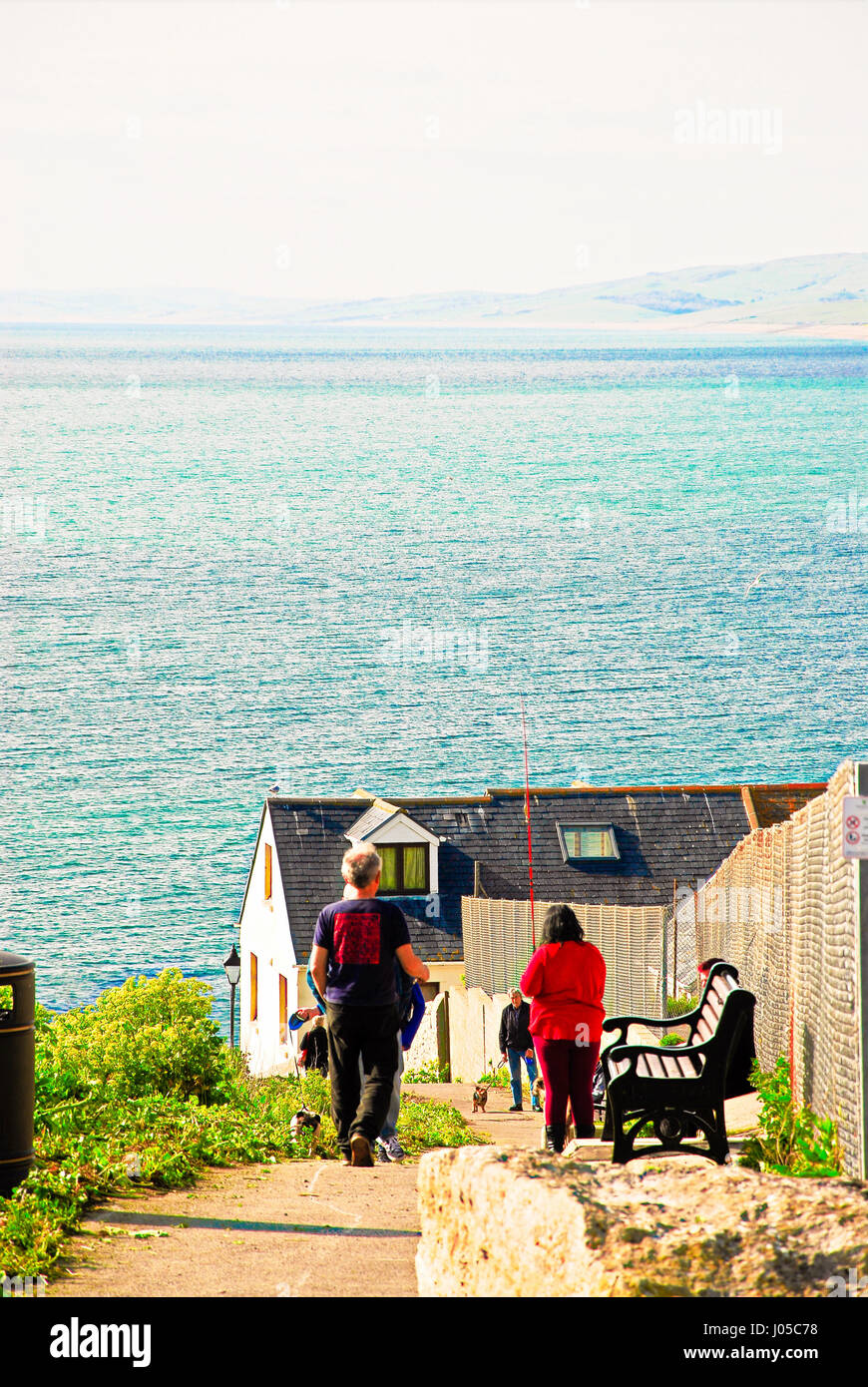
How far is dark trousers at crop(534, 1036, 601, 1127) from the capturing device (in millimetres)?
7617

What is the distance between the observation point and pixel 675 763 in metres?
73.7

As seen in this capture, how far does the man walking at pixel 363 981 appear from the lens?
22.4 feet

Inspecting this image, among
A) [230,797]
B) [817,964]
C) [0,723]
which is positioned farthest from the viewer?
[0,723]

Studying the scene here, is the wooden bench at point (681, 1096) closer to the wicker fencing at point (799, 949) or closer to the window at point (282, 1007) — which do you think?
the wicker fencing at point (799, 949)

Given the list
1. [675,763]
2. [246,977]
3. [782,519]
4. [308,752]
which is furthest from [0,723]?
[782,519]

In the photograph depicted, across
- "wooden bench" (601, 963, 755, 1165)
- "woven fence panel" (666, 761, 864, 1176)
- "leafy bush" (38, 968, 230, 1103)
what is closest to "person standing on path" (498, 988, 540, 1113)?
"woven fence panel" (666, 761, 864, 1176)

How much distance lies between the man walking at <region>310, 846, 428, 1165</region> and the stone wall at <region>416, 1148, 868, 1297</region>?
2206 millimetres

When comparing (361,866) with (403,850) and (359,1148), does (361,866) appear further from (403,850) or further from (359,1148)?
(403,850)

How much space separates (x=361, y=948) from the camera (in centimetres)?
682

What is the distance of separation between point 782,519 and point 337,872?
379ft

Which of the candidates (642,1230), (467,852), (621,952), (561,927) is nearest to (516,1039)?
(621,952)

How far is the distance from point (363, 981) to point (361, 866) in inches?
21.8

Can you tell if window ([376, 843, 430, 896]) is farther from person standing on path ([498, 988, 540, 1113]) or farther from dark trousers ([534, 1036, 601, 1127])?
dark trousers ([534, 1036, 601, 1127])
